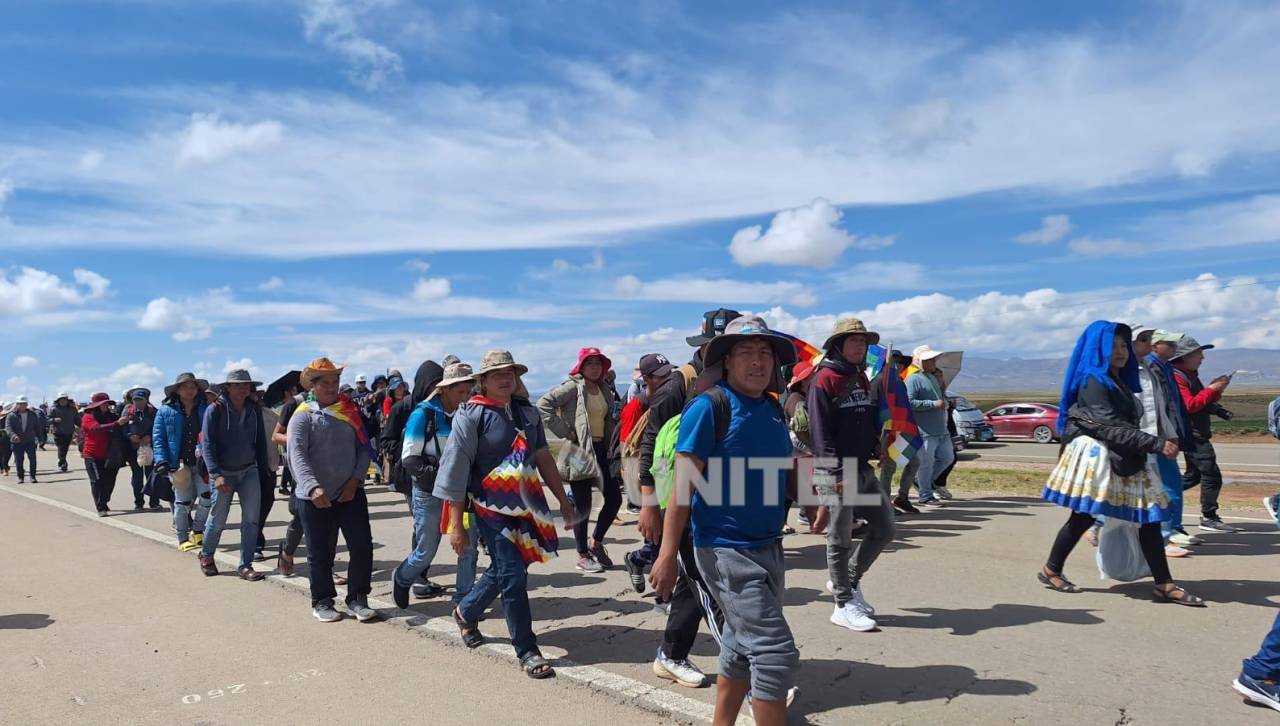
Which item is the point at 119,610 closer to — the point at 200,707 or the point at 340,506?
the point at 340,506

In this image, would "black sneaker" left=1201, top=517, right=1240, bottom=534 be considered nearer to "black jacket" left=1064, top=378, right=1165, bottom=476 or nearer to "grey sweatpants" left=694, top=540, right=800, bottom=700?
"black jacket" left=1064, top=378, right=1165, bottom=476

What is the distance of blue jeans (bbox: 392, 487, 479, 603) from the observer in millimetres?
5754

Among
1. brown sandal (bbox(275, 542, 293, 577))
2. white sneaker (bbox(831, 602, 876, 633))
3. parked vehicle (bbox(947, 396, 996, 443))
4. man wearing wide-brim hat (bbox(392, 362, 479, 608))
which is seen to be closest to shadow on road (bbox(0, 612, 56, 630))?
brown sandal (bbox(275, 542, 293, 577))

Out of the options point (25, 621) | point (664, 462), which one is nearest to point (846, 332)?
point (664, 462)

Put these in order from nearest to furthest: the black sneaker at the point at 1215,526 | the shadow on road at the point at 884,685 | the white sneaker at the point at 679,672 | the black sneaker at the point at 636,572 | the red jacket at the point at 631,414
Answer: the shadow on road at the point at 884,685
the white sneaker at the point at 679,672
the black sneaker at the point at 636,572
the red jacket at the point at 631,414
the black sneaker at the point at 1215,526

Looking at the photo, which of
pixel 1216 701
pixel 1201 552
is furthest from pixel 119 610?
pixel 1201 552

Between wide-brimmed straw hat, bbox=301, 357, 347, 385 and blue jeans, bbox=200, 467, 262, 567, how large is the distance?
83.7 inches

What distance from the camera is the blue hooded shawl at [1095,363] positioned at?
557cm

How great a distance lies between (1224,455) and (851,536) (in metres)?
18.4

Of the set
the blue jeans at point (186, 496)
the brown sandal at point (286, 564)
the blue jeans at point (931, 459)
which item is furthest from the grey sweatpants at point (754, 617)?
the blue jeans at point (931, 459)

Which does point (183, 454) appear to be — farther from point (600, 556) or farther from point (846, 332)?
point (846, 332)

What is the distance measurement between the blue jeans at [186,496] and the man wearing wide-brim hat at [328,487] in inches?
141

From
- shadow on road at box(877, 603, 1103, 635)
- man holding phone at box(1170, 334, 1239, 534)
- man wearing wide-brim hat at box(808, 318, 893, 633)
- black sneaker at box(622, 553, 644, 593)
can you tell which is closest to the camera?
man wearing wide-brim hat at box(808, 318, 893, 633)

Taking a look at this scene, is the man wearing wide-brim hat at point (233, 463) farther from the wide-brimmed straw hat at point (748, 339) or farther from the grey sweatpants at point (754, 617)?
the wide-brimmed straw hat at point (748, 339)
